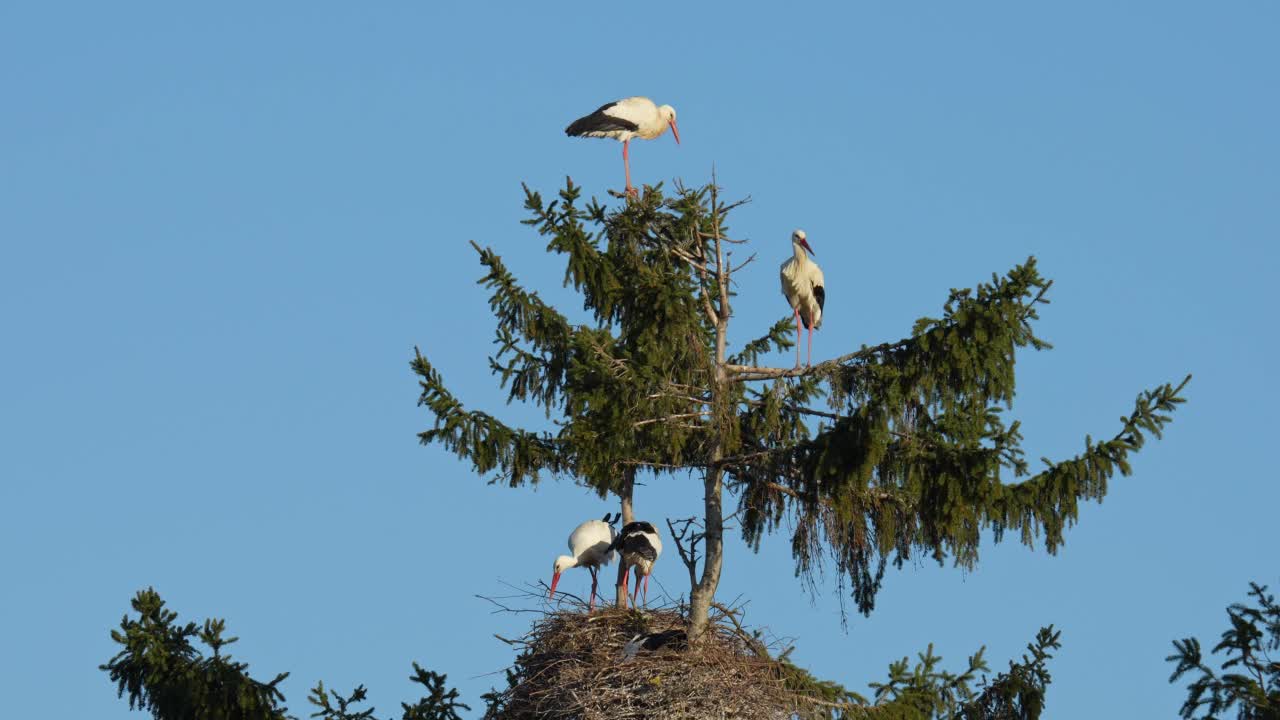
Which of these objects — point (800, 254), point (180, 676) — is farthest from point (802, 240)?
point (180, 676)

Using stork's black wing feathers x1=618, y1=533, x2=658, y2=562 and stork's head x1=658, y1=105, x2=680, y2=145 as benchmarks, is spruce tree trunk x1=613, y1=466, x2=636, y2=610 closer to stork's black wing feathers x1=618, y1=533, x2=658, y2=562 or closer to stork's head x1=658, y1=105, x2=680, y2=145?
stork's black wing feathers x1=618, y1=533, x2=658, y2=562

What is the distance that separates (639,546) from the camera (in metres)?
21.6

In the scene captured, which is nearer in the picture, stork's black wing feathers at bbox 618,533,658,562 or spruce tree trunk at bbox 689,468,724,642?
spruce tree trunk at bbox 689,468,724,642

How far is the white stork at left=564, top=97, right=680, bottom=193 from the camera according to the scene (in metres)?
25.1

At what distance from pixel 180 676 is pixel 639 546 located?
15.3 feet

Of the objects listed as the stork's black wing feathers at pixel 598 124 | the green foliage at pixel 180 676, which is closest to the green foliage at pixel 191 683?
the green foliage at pixel 180 676

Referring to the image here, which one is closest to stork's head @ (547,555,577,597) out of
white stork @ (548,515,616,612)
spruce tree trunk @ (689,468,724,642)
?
white stork @ (548,515,616,612)

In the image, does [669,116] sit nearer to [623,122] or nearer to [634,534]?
[623,122]

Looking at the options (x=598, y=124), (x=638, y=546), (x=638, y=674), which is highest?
(x=598, y=124)

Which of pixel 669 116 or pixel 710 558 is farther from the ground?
pixel 669 116

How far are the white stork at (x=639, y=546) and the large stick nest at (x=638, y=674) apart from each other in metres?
1.76

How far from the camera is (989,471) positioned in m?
18.5

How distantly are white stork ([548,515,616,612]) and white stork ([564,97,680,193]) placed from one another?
406 centimetres

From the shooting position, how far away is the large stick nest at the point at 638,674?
714 inches
